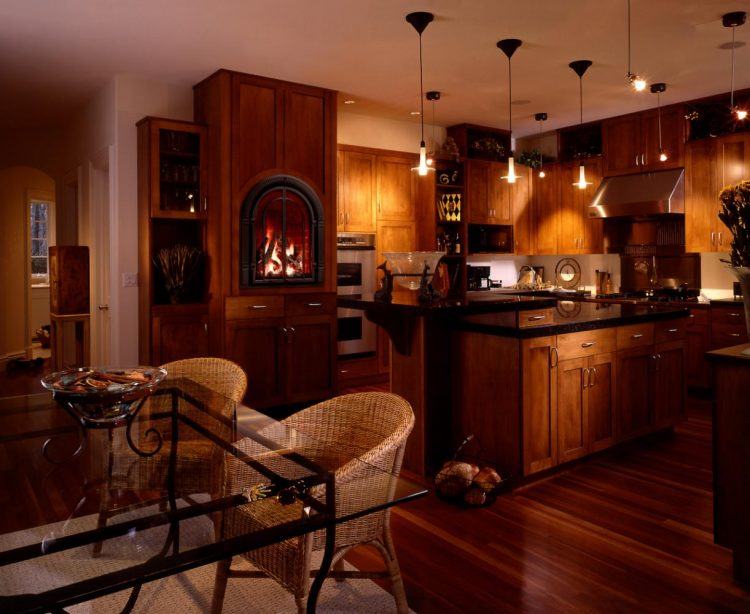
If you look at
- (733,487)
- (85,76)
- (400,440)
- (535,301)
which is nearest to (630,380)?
(535,301)

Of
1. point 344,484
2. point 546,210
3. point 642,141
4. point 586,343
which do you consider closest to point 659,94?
point 642,141

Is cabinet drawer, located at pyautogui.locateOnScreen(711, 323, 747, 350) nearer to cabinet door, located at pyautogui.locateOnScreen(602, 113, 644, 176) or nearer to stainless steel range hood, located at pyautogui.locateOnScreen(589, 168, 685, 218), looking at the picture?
stainless steel range hood, located at pyautogui.locateOnScreen(589, 168, 685, 218)

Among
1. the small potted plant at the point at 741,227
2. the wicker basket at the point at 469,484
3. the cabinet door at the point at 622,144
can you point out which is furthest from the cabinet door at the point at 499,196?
the small potted plant at the point at 741,227

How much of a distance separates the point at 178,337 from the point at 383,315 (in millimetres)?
2015

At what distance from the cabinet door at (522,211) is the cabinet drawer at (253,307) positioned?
3492 millimetres

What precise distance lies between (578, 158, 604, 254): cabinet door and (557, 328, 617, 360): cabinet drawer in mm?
3352

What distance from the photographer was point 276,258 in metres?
5.00

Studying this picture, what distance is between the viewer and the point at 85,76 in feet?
16.2

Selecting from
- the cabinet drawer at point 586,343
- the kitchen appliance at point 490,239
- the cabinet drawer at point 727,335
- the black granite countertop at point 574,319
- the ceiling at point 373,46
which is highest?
the ceiling at point 373,46

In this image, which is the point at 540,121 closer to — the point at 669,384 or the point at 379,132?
the point at 379,132

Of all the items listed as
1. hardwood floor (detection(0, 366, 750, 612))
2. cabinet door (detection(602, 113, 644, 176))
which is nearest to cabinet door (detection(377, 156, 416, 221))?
cabinet door (detection(602, 113, 644, 176))

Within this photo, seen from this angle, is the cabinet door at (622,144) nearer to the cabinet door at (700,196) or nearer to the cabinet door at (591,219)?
the cabinet door at (591,219)

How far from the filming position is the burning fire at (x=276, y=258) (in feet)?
16.2

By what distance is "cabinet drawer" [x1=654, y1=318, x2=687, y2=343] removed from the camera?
13.2 ft
